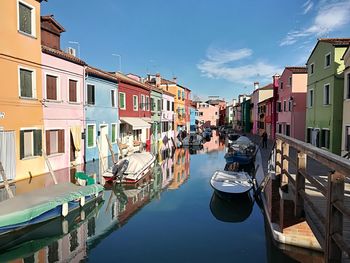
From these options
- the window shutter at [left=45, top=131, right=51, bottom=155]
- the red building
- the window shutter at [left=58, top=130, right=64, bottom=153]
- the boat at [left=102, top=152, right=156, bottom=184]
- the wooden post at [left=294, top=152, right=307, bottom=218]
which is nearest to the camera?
the wooden post at [left=294, top=152, right=307, bottom=218]

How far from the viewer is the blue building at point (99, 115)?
19.3 meters

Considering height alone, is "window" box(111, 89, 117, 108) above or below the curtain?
above

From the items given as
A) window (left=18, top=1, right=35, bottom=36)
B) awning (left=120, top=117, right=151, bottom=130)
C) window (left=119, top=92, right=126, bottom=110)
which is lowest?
awning (left=120, top=117, right=151, bottom=130)

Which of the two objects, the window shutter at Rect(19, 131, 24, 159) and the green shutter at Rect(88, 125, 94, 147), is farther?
the green shutter at Rect(88, 125, 94, 147)

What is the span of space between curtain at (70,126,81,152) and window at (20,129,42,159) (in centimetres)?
281

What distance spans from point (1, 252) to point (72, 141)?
429 inches

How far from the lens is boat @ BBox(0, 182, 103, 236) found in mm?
7789

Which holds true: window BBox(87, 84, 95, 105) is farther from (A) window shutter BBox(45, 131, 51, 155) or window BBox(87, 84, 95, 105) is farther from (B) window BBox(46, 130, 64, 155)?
(A) window shutter BBox(45, 131, 51, 155)

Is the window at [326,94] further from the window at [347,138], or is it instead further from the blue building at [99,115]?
the blue building at [99,115]

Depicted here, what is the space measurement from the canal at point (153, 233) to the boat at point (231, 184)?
2.21 ft

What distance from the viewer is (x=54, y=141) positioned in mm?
16250

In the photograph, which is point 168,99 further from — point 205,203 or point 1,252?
point 1,252

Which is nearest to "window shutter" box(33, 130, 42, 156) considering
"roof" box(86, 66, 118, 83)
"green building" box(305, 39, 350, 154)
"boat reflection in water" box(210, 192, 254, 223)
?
"roof" box(86, 66, 118, 83)

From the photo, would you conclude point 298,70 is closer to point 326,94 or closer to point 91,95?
point 326,94
